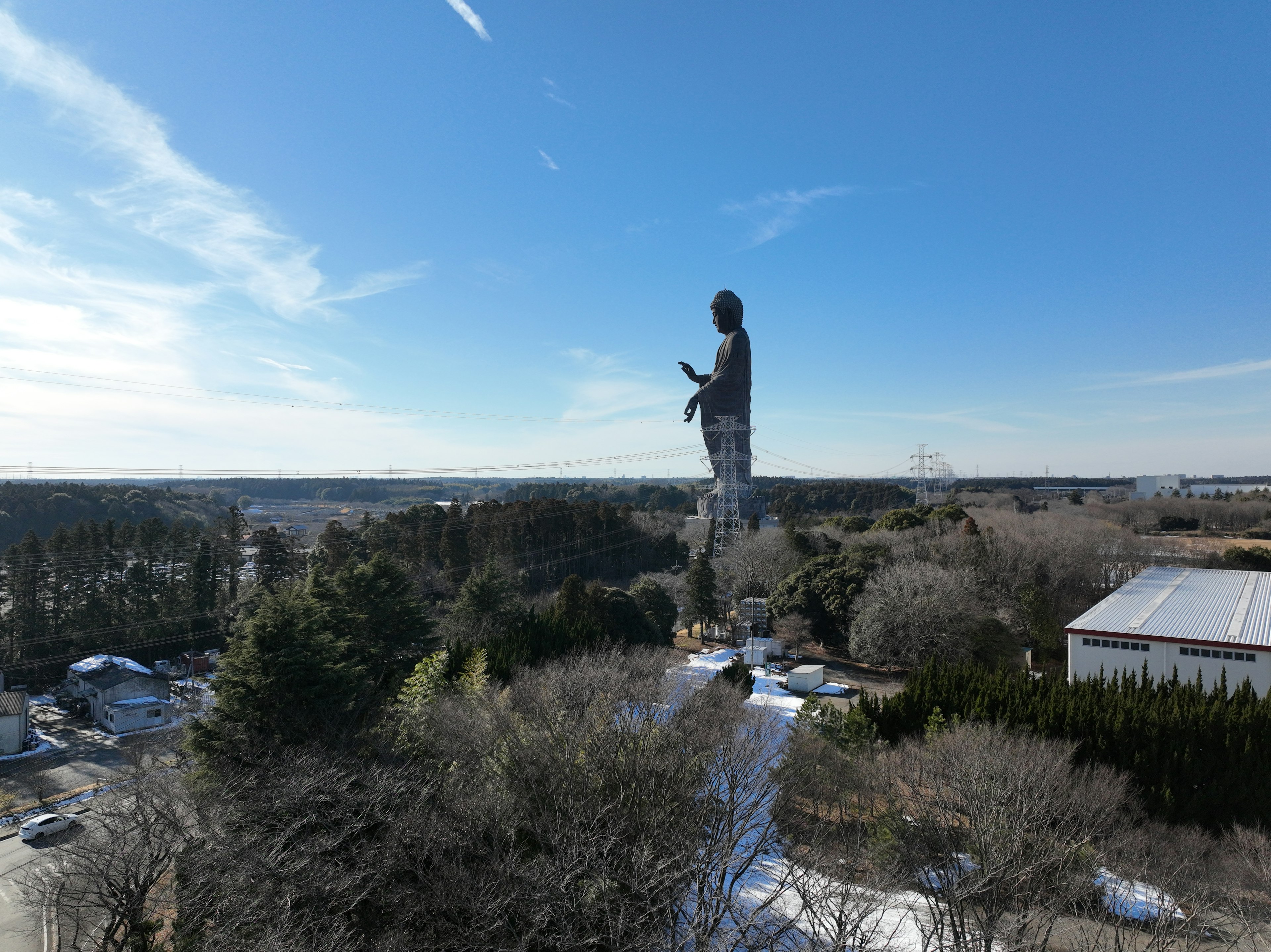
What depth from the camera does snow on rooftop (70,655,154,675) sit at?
90.2 feet

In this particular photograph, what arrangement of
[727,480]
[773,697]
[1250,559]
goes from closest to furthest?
[773,697] < [1250,559] < [727,480]

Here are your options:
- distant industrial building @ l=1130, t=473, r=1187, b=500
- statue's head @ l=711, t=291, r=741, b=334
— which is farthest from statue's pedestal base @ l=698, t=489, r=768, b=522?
distant industrial building @ l=1130, t=473, r=1187, b=500

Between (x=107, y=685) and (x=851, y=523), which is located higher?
(x=851, y=523)

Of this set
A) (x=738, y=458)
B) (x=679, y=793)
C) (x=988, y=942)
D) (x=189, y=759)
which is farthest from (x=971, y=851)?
(x=738, y=458)

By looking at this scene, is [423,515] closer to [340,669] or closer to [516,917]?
[340,669]

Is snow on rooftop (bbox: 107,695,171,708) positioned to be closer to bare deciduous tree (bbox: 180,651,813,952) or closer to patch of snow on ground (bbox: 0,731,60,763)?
patch of snow on ground (bbox: 0,731,60,763)

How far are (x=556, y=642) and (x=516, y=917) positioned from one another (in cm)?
1218

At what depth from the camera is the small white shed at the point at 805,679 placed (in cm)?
2288

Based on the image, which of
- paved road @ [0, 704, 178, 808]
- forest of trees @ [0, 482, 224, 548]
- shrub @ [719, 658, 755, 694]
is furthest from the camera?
forest of trees @ [0, 482, 224, 548]

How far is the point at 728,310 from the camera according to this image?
50.9 meters

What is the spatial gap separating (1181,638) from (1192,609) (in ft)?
15.6

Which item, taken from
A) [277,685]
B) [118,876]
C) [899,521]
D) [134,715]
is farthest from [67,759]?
[899,521]

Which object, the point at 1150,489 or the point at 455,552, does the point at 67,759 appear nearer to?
the point at 455,552

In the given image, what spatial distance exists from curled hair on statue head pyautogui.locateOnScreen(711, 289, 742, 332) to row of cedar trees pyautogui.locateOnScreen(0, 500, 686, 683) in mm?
18507
